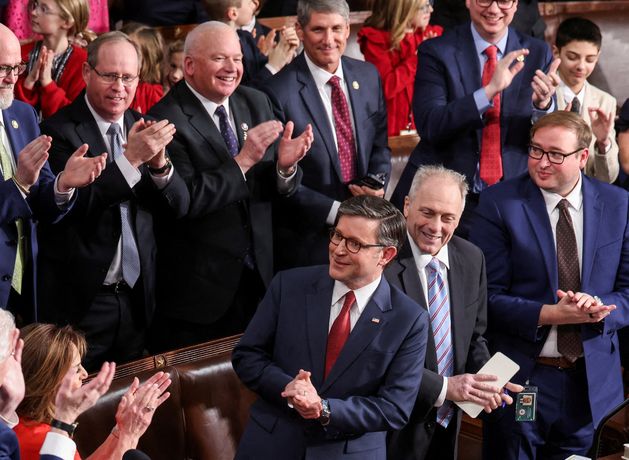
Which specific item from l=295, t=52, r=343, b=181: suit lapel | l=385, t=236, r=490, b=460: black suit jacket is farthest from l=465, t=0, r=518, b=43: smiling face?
l=385, t=236, r=490, b=460: black suit jacket

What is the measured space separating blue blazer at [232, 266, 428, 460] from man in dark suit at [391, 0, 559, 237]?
1428mm

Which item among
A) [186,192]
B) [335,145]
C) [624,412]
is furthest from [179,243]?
[624,412]

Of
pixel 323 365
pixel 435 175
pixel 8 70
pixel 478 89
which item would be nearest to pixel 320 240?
pixel 435 175

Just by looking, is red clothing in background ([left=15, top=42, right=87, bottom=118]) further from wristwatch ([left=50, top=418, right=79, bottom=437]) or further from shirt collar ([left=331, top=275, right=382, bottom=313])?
wristwatch ([left=50, top=418, right=79, bottom=437])

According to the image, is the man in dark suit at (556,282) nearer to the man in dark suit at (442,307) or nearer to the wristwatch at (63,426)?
the man in dark suit at (442,307)

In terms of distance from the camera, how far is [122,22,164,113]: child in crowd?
541 centimetres

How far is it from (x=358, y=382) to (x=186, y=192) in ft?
3.55

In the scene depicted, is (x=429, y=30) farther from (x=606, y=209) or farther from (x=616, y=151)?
(x=606, y=209)

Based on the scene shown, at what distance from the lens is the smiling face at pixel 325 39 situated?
16.2ft

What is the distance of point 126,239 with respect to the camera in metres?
4.41

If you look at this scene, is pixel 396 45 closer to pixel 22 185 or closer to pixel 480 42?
pixel 480 42

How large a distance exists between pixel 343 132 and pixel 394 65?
145 cm

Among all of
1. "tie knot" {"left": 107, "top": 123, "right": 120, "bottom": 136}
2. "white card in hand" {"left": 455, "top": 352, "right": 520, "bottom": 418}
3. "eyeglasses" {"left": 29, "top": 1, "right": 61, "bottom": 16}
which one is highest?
"eyeglasses" {"left": 29, "top": 1, "right": 61, "bottom": 16}

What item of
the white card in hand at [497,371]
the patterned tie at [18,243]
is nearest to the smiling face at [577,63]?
the white card in hand at [497,371]
